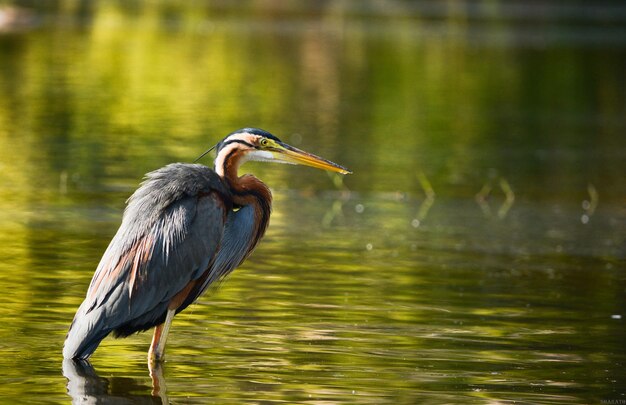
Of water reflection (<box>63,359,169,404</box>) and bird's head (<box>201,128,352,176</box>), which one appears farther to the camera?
bird's head (<box>201,128,352,176</box>)

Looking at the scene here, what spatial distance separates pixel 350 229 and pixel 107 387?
5909 mm

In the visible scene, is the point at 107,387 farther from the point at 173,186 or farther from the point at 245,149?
the point at 245,149

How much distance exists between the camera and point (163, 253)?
812cm

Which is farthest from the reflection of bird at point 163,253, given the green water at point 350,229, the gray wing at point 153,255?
the green water at point 350,229

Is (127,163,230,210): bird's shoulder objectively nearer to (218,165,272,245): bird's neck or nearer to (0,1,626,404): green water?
(218,165,272,245): bird's neck

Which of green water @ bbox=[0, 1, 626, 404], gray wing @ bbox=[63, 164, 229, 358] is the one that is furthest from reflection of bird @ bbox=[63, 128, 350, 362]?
green water @ bbox=[0, 1, 626, 404]

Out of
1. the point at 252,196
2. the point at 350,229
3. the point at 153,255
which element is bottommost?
the point at 153,255

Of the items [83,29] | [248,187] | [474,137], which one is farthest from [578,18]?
[248,187]

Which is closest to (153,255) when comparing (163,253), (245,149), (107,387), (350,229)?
(163,253)

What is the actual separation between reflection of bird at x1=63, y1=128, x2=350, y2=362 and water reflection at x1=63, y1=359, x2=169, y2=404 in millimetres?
98

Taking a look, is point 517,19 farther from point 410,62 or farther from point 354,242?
point 354,242

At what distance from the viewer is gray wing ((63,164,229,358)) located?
7.95 meters

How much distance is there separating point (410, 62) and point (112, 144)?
19.2 meters

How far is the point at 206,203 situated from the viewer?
8.30m
